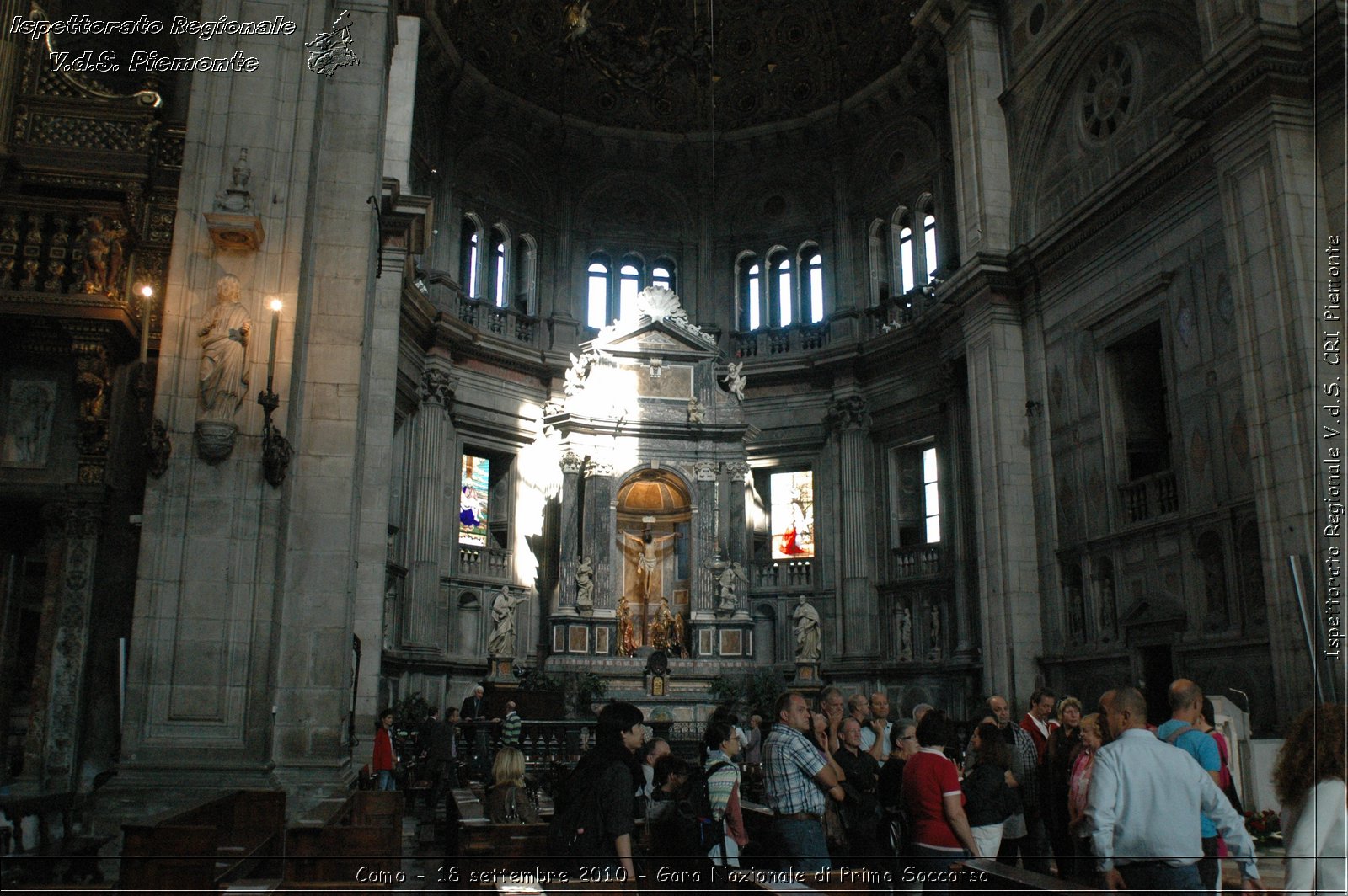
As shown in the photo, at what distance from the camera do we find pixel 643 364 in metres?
26.0

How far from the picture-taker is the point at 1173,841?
17.2ft

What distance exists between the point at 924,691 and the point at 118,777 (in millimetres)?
17564

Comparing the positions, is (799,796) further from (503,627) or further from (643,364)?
(643,364)

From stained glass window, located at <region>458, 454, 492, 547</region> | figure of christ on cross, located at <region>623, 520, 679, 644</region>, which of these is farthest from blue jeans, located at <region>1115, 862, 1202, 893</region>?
stained glass window, located at <region>458, 454, 492, 547</region>


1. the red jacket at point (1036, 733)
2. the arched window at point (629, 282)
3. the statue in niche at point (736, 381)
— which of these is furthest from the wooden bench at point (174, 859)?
the arched window at point (629, 282)

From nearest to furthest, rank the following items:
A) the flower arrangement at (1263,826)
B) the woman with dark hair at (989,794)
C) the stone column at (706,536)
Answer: the woman with dark hair at (989,794) < the flower arrangement at (1263,826) < the stone column at (706,536)

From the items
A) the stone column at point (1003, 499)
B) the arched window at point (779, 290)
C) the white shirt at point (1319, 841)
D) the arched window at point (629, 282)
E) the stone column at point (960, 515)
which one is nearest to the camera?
the white shirt at point (1319, 841)

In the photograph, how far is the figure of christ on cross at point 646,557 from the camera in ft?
84.1

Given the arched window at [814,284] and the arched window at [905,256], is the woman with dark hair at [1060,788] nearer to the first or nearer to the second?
the arched window at [905,256]

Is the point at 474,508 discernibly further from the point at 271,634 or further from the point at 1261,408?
the point at 1261,408

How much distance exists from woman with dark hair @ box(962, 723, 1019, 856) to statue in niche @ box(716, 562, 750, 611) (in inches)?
679

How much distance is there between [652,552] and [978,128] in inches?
483

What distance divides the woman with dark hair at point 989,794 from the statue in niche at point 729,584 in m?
17.2

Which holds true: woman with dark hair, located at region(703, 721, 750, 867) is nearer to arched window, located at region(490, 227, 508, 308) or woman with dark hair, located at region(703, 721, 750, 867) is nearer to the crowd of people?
the crowd of people
